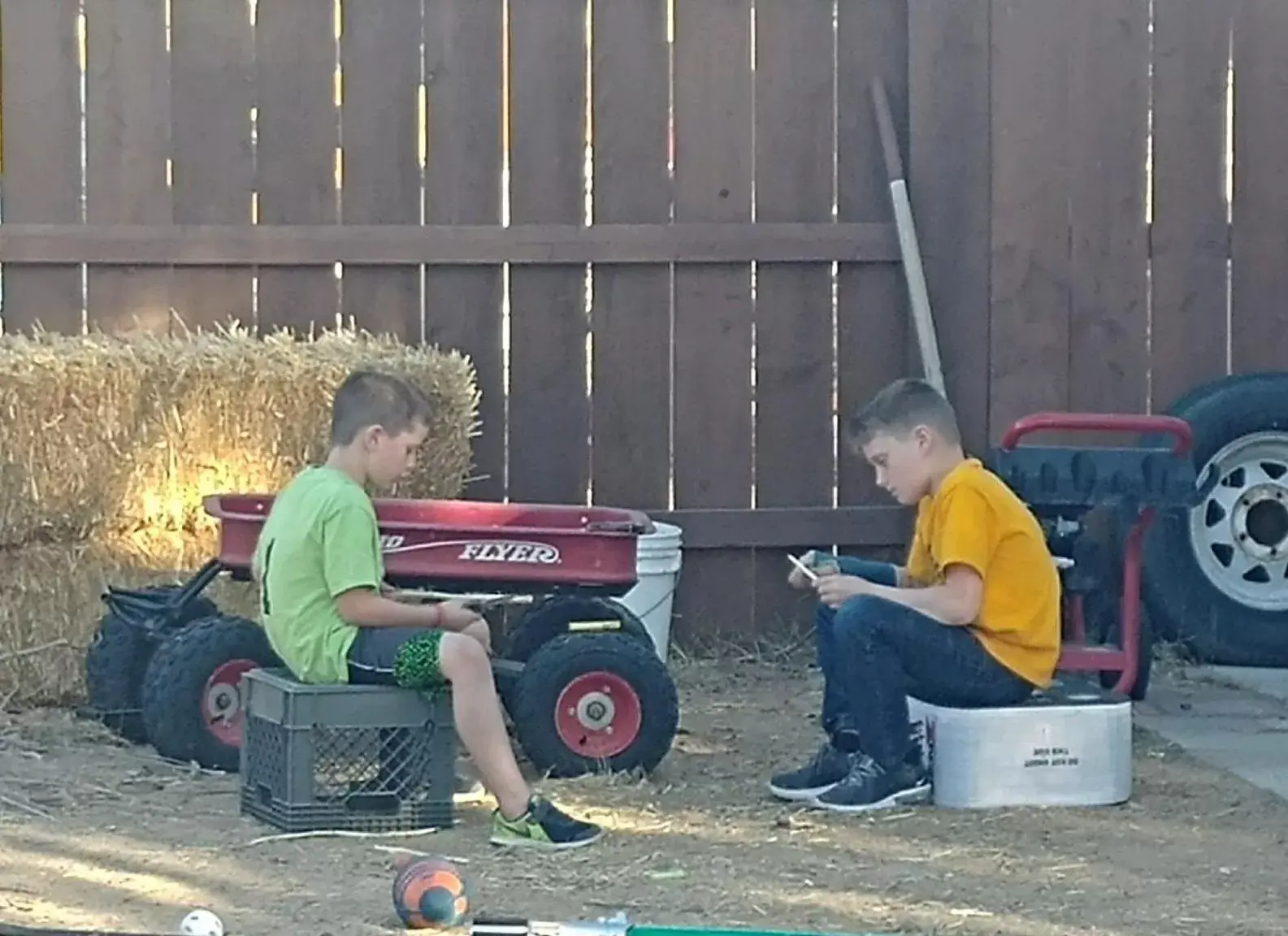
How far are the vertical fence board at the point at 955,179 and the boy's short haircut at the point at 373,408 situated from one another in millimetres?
3365

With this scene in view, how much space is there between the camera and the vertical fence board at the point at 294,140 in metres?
8.54

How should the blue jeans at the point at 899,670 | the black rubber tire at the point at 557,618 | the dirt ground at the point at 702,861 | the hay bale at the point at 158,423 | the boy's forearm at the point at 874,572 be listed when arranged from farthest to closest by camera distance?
1. the hay bale at the point at 158,423
2. the black rubber tire at the point at 557,618
3. the boy's forearm at the point at 874,572
4. the blue jeans at the point at 899,670
5. the dirt ground at the point at 702,861

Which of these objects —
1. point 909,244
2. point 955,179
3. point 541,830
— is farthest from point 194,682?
point 955,179

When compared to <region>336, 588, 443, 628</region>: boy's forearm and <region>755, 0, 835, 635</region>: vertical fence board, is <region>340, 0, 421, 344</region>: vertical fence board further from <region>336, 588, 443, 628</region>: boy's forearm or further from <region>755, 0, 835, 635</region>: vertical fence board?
<region>336, 588, 443, 628</region>: boy's forearm

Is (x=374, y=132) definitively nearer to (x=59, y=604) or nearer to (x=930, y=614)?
(x=59, y=604)

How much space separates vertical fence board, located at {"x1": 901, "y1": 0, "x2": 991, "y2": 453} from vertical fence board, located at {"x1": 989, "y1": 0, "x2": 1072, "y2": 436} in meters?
0.05

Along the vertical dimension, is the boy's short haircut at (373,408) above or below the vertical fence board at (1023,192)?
below

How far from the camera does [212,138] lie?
852 centimetres

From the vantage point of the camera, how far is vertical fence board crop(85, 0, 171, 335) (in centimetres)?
846

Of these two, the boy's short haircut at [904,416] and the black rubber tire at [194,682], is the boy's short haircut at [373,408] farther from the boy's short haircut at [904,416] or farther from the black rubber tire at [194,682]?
the boy's short haircut at [904,416]

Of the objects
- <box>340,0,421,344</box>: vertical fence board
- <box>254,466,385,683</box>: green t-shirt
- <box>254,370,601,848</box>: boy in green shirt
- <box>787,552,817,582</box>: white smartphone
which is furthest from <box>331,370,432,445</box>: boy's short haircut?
<box>340,0,421,344</box>: vertical fence board

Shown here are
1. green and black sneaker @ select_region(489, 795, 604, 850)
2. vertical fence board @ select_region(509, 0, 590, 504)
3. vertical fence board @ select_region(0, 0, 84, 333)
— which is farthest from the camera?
vertical fence board @ select_region(509, 0, 590, 504)

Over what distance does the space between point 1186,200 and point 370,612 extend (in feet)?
14.1

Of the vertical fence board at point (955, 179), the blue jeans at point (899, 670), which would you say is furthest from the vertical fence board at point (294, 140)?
the blue jeans at point (899, 670)
